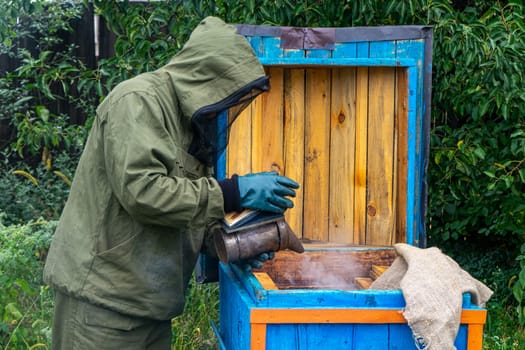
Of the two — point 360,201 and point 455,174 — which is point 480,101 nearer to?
point 455,174

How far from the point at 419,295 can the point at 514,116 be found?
2462 millimetres

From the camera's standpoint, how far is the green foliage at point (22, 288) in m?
3.75

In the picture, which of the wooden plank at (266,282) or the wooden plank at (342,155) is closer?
the wooden plank at (266,282)

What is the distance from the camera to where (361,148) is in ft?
12.3

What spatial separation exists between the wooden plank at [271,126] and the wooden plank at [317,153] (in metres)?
0.14

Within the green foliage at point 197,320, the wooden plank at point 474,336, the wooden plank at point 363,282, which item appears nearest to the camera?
the wooden plank at point 474,336

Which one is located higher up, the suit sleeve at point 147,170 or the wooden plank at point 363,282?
the suit sleeve at point 147,170

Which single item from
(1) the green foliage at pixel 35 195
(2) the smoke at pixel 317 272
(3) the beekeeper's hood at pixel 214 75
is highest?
(3) the beekeeper's hood at pixel 214 75

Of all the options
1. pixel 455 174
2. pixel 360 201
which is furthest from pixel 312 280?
pixel 455 174

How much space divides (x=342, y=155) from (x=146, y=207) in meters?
1.57

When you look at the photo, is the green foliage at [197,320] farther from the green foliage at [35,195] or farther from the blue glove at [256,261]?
the green foliage at [35,195]

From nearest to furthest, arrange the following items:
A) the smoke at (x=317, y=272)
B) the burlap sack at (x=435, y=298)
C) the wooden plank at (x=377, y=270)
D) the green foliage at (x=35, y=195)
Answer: the burlap sack at (x=435, y=298) < the wooden plank at (x=377, y=270) < the smoke at (x=317, y=272) < the green foliage at (x=35, y=195)

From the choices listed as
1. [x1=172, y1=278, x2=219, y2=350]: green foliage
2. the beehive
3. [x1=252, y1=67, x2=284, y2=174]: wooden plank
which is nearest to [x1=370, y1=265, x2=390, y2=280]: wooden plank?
the beehive

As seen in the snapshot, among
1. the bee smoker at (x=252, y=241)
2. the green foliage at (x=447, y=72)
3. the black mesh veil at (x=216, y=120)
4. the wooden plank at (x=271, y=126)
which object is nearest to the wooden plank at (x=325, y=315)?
the bee smoker at (x=252, y=241)
